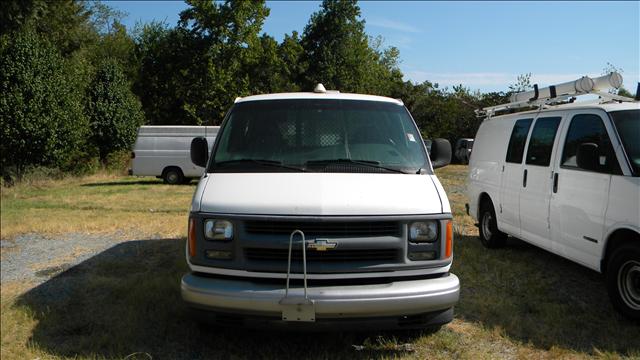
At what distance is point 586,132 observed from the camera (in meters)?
5.72

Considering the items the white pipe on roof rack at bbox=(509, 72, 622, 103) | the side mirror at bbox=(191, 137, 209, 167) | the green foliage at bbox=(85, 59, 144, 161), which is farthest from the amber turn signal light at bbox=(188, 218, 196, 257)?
the green foliage at bbox=(85, 59, 144, 161)

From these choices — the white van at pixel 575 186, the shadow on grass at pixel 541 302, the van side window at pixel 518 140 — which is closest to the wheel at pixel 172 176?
the white van at pixel 575 186

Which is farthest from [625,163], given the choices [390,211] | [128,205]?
[128,205]

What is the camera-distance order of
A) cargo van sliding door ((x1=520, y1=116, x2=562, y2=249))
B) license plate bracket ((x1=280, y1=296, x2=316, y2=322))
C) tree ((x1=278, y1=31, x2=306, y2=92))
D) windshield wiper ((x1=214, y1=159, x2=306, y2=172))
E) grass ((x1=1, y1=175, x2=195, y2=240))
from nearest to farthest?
license plate bracket ((x1=280, y1=296, x2=316, y2=322)) < windshield wiper ((x1=214, y1=159, x2=306, y2=172)) < cargo van sliding door ((x1=520, y1=116, x2=562, y2=249)) < grass ((x1=1, y1=175, x2=195, y2=240)) < tree ((x1=278, y1=31, x2=306, y2=92))

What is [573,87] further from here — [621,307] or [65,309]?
[65,309]

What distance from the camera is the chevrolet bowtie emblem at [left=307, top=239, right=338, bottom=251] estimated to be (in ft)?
12.3

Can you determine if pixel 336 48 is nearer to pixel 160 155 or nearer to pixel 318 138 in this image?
pixel 160 155

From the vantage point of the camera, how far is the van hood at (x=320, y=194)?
3.83 meters

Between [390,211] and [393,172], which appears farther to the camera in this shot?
[393,172]

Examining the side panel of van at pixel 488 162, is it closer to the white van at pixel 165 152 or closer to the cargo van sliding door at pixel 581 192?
the cargo van sliding door at pixel 581 192

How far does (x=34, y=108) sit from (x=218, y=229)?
73.4ft

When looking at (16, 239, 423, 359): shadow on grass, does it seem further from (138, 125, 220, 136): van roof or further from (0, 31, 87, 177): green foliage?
(0, 31, 87, 177): green foliage

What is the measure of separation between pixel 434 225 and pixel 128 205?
36.0ft

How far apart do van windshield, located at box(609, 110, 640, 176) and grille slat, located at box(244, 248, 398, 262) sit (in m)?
2.61
